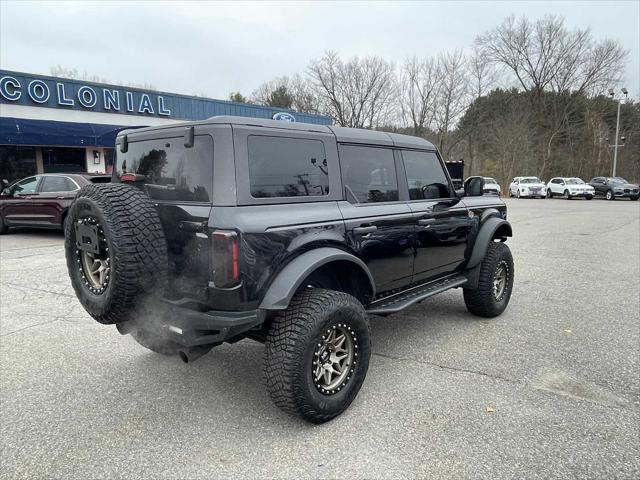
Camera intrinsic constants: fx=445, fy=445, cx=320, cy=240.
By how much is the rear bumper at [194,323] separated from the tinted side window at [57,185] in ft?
29.6

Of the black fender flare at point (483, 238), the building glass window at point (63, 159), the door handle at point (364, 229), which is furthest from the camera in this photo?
the building glass window at point (63, 159)

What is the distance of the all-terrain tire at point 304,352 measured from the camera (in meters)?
2.67

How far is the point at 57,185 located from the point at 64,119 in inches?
299

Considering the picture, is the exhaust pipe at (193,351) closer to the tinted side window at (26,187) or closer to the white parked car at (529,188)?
Answer: the tinted side window at (26,187)

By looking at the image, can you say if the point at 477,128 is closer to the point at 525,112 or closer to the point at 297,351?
the point at 525,112

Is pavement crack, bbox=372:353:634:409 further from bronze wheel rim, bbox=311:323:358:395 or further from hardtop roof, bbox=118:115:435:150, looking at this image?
hardtop roof, bbox=118:115:435:150

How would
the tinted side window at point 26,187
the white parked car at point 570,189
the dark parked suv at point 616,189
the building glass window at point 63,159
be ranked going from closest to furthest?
the tinted side window at point 26,187 → the building glass window at point 63,159 → the dark parked suv at point 616,189 → the white parked car at point 570,189

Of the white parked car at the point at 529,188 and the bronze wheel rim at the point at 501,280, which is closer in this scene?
the bronze wheel rim at the point at 501,280

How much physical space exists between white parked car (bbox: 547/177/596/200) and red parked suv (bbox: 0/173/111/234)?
3174 cm

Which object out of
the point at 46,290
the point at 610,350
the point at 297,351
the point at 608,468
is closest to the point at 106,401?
the point at 297,351

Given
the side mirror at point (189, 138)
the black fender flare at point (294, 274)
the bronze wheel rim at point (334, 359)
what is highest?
the side mirror at point (189, 138)

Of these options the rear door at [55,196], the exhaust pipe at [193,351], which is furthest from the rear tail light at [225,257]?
the rear door at [55,196]

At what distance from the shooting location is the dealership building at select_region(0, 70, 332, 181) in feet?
49.2

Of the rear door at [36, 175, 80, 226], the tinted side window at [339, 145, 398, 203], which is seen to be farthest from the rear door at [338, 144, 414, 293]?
the rear door at [36, 175, 80, 226]
